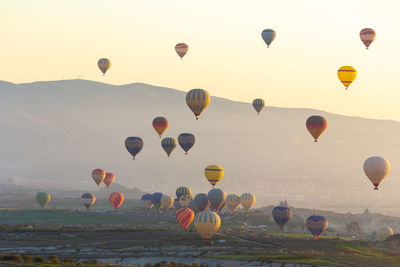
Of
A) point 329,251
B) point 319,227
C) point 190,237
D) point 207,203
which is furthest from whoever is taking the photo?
point 207,203

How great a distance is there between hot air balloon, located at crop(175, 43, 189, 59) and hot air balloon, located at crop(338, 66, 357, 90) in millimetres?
→ 41047

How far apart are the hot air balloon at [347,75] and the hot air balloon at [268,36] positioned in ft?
68.4

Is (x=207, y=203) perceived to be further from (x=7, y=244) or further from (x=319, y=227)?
(x=7, y=244)

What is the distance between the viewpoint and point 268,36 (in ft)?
474

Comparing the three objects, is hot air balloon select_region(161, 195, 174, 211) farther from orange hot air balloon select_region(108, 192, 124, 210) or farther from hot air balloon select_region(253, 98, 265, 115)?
hot air balloon select_region(253, 98, 265, 115)

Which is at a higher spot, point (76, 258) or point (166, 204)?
point (166, 204)

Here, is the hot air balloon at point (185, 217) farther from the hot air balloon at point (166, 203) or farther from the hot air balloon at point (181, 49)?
the hot air balloon at point (166, 203)

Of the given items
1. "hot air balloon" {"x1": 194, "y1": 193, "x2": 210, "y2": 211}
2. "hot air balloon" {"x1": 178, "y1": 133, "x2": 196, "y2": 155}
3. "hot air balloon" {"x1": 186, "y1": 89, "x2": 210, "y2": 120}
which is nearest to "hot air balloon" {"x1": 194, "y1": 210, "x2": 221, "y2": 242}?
"hot air balloon" {"x1": 186, "y1": 89, "x2": 210, "y2": 120}

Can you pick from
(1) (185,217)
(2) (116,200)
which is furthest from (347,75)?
(2) (116,200)

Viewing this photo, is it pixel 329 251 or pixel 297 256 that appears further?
pixel 329 251

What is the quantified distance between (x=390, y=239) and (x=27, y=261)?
68564 mm

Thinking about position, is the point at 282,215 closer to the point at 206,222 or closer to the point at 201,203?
the point at 206,222

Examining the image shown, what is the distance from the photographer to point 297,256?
93938 mm

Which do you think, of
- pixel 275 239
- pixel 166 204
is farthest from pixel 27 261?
pixel 166 204
